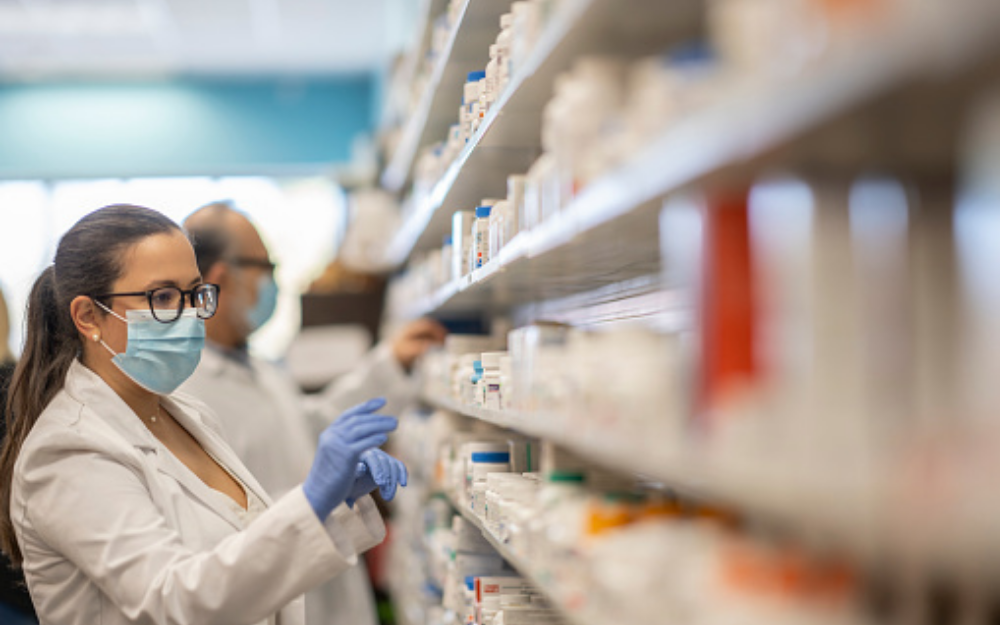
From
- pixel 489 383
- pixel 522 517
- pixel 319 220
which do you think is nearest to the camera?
pixel 522 517

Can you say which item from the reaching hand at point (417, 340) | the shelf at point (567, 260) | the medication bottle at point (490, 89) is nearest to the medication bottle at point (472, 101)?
the medication bottle at point (490, 89)

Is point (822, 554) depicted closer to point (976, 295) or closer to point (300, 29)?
point (976, 295)

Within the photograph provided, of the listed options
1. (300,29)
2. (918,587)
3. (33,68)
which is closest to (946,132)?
(918,587)

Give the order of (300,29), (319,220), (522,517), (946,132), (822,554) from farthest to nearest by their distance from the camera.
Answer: (319,220) < (300,29) < (522,517) < (822,554) < (946,132)

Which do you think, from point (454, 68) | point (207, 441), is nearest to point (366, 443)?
point (207, 441)

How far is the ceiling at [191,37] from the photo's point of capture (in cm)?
832

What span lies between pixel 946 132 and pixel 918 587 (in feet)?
1.43

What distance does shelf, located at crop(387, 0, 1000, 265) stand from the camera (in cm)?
69

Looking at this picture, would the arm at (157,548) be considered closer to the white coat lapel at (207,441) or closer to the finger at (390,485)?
the finger at (390,485)

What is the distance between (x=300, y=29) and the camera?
9.07 m

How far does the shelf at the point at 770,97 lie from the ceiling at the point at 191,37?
21.4ft

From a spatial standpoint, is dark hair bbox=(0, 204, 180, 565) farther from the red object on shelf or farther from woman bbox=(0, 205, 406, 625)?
the red object on shelf

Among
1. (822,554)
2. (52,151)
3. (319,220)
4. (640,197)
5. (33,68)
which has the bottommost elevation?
Answer: (822,554)

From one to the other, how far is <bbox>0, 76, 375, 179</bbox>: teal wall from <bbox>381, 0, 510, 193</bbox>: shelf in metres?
6.04
